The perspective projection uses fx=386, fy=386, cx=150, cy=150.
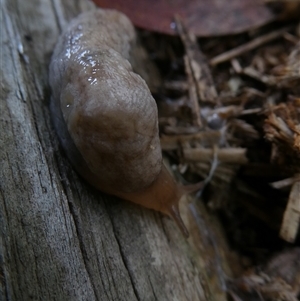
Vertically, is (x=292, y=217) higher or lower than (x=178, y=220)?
higher

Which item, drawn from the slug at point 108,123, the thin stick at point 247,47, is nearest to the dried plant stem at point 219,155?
the slug at point 108,123

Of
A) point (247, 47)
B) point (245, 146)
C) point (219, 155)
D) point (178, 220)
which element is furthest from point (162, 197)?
point (247, 47)

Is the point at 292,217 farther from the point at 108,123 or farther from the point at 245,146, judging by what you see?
the point at 108,123

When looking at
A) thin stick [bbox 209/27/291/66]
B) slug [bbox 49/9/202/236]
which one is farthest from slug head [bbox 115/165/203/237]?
thin stick [bbox 209/27/291/66]

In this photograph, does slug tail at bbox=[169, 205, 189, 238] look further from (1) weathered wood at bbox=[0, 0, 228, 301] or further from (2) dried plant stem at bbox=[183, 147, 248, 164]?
(2) dried plant stem at bbox=[183, 147, 248, 164]

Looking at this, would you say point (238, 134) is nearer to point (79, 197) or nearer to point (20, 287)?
point (79, 197)
